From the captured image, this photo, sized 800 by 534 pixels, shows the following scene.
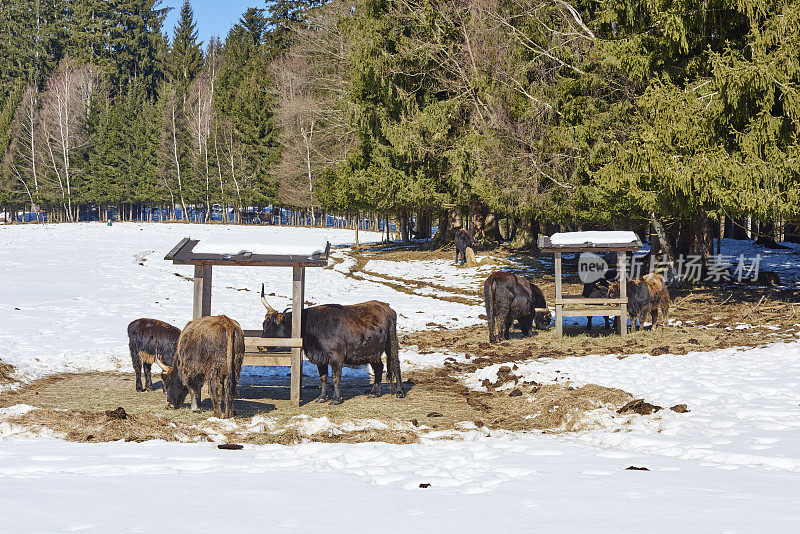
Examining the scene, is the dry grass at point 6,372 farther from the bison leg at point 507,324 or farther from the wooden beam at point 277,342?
the bison leg at point 507,324

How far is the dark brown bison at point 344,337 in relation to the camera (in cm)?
1122

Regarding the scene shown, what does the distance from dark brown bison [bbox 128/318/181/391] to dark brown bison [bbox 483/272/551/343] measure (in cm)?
772

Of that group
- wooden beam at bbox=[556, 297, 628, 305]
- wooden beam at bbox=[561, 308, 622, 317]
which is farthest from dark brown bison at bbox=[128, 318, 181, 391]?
wooden beam at bbox=[561, 308, 622, 317]

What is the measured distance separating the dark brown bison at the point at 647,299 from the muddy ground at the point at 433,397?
0.55 metres

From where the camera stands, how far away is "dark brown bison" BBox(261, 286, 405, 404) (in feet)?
36.8

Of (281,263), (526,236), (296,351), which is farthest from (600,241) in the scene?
(526,236)

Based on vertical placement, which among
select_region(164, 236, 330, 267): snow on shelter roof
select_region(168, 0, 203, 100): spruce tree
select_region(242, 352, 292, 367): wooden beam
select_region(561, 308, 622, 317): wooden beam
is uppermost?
select_region(168, 0, 203, 100): spruce tree

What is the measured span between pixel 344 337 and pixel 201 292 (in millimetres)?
2848

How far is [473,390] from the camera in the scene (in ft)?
40.4

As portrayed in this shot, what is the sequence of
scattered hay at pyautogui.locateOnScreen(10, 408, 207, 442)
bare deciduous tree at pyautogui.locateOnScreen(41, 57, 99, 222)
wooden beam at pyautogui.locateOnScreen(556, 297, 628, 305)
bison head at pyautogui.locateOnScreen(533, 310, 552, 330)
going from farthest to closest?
bare deciduous tree at pyautogui.locateOnScreen(41, 57, 99, 222), bison head at pyautogui.locateOnScreen(533, 310, 552, 330), wooden beam at pyautogui.locateOnScreen(556, 297, 628, 305), scattered hay at pyautogui.locateOnScreen(10, 408, 207, 442)

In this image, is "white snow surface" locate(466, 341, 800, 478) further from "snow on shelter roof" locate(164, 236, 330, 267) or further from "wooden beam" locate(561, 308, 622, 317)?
"snow on shelter roof" locate(164, 236, 330, 267)

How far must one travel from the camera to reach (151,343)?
11.6m


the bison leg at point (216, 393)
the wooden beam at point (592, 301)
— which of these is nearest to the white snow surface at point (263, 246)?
the bison leg at point (216, 393)

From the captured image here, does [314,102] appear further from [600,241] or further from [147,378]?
[147,378]
